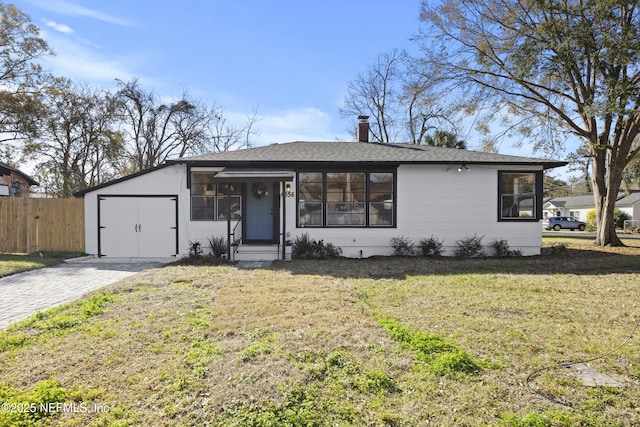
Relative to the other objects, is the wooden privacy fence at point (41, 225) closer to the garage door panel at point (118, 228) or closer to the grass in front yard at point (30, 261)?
the grass in front yard at point (30, 261)

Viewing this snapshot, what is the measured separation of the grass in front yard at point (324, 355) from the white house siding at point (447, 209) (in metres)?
4.36

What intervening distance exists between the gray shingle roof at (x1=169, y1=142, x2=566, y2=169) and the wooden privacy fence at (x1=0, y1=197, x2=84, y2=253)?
425 centimetres

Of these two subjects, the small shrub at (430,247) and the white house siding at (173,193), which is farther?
the small shrub at (430,247)

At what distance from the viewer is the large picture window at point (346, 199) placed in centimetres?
1084

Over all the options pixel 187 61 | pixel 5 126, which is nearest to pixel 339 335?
pixel 187 61

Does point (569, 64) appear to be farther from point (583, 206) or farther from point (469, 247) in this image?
point (583, 206)

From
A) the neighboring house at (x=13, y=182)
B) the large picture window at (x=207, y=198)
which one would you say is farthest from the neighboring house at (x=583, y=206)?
the neighboring house at (x=13, y=182)

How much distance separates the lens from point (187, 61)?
17.3 m

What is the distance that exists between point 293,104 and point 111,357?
1989 cm


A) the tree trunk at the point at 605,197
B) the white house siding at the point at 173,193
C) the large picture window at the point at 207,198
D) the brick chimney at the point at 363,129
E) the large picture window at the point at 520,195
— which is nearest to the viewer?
the white house siding at the point at 173,193

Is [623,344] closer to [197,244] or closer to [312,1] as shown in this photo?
[197,244]

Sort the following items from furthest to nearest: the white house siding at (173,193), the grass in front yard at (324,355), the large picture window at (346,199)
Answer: the large picture window at (346,199) → the white house siding at (173,193) → the grass in front yard at (324,355)

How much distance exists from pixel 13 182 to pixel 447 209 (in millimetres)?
20622

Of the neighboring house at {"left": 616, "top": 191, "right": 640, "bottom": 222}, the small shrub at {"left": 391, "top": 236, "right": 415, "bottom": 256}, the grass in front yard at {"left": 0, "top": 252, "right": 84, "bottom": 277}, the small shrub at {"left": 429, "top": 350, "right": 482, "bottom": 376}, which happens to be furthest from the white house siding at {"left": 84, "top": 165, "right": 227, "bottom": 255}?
the neighboring house at {"left": 616, "top": 191, "right": 640, "bottom": 222}
